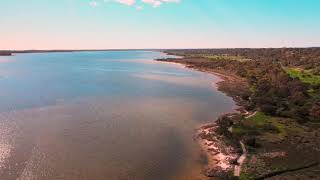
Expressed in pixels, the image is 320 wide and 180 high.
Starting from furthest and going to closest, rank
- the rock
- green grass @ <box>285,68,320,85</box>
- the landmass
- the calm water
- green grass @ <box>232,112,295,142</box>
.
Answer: green grass @ <box>285,68,320,85</box>
green grass @ <box>232,112,295,142</box>
the rock
the calm water
the landmass

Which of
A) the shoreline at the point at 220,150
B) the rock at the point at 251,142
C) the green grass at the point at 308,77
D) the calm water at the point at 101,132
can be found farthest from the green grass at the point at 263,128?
the green grass at the point at 308,77

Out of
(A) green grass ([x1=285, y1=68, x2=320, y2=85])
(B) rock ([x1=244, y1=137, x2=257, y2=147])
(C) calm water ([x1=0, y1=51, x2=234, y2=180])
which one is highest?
(A) green grass ([x1=285, y1=68, x2=320, y2=85])

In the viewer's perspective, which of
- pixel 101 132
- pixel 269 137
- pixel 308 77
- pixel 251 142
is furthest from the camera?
pixel 308 77

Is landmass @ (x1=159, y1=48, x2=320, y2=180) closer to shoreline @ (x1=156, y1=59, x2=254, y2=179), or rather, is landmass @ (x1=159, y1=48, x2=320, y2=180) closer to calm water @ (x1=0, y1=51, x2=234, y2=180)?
shoreline @ (x1=156, y1=59, x2=254, y2=179)

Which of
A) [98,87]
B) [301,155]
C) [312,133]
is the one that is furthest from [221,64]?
[301,155]

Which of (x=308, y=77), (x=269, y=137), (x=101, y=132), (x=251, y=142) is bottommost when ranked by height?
(x=101, y=132)

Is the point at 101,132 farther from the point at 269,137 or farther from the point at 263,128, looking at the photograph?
the point at 263,128

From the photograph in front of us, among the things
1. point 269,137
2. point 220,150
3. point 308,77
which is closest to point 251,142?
point 220,150

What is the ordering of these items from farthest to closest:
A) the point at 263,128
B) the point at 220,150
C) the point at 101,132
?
the point at 263,128 < the point at 101,132 < the point at 220,150

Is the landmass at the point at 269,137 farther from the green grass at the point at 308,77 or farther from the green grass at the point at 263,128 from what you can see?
the green grass at the point at 308,77

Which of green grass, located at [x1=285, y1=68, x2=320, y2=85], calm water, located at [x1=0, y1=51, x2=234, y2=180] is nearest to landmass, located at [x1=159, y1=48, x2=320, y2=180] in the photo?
calm water, located at [x1=0, y1=51, x2=234, y2=180]

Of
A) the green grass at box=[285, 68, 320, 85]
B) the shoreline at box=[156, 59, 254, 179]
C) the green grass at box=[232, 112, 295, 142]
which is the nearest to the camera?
the shoreline at box=[156, 59, 254, 179]
